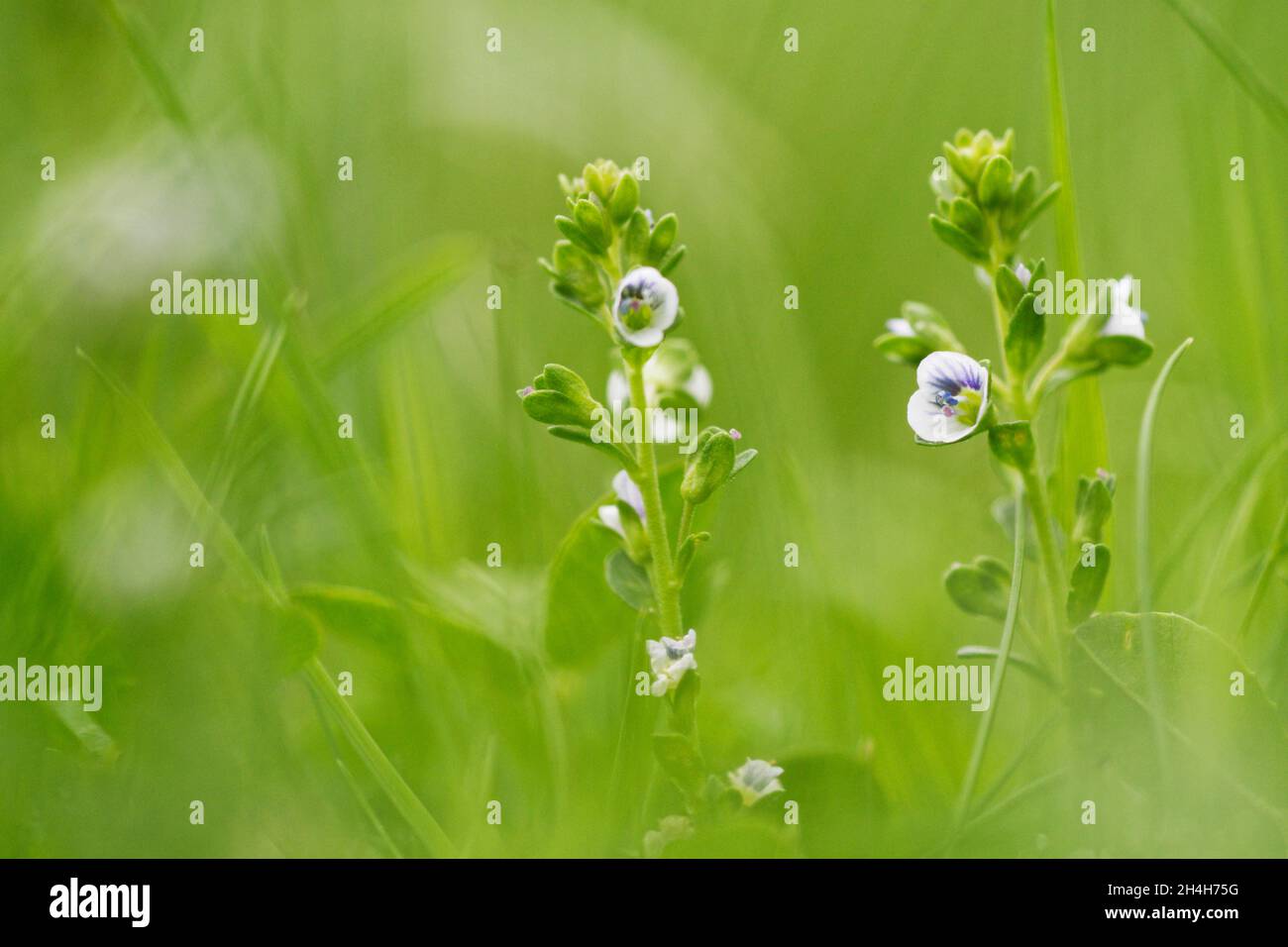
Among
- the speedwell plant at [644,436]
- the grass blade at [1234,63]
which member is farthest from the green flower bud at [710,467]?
the grass blade at [1234,63]

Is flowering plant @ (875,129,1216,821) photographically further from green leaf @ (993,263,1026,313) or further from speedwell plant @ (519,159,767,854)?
speedwell plant @ (519,159,767,854)

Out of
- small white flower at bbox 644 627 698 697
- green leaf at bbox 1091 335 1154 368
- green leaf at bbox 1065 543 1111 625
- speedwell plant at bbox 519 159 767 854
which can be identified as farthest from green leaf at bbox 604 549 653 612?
green leaf at bbox 1091 335 1154 368

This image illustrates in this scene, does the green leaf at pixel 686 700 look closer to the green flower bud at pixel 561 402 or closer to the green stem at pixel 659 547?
the green stem at pixel 659 547

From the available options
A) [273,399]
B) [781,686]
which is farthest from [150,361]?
[781,686]

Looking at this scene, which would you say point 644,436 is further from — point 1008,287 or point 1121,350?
point 1121,350

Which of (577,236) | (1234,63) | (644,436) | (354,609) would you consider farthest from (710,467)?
(1234,63)

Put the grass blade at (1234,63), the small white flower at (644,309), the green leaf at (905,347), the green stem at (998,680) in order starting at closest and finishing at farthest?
the green stem at (998,680)
the small white flower at (644,309)
the green leaf at (905,347)
the grass blade at (1234,63)
